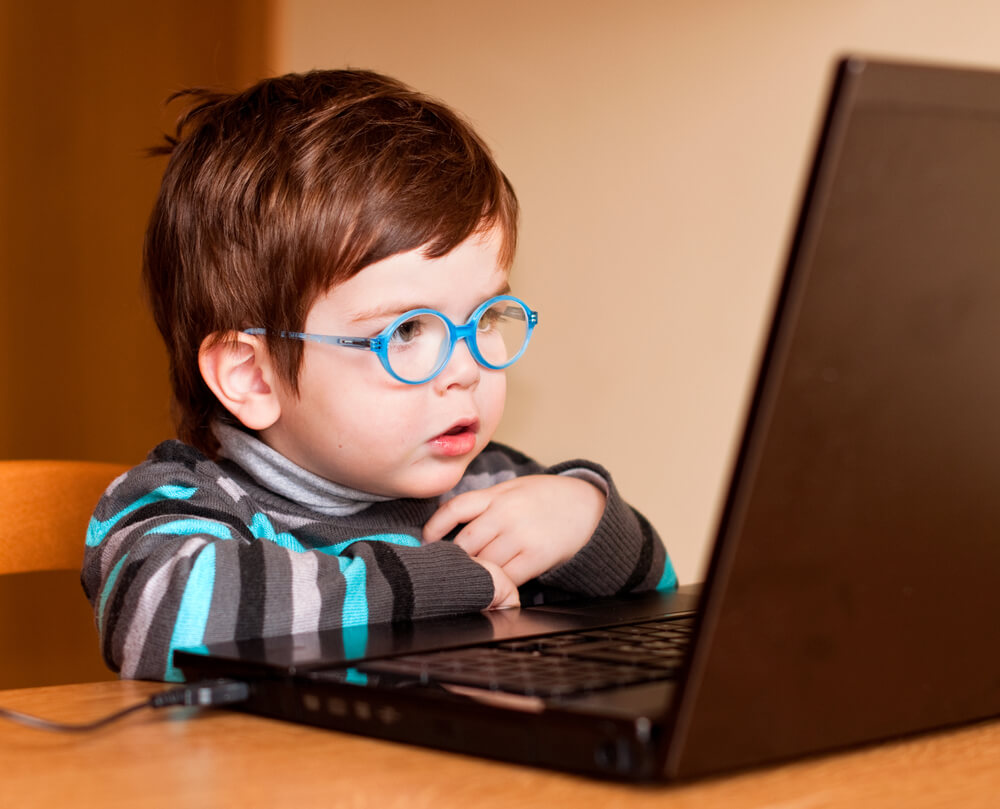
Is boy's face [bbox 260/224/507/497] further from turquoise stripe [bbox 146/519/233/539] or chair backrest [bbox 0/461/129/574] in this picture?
Answer: chair backrest [bbox 0/461/129/574]

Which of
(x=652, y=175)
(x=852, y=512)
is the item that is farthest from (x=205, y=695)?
(x=652, y=175)

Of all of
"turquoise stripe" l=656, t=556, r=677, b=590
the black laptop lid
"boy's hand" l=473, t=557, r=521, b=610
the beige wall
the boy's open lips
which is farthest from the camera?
the beige wall

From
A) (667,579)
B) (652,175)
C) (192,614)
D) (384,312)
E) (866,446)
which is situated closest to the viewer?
(866,446)

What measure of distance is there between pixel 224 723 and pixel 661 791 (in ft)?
0.79

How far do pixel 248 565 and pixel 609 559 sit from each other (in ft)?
1.41

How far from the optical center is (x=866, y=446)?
42cm

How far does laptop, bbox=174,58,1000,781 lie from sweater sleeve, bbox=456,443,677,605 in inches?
21.6

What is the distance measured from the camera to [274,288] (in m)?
1.00

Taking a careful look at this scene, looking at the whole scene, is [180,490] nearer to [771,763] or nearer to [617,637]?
[617,637]

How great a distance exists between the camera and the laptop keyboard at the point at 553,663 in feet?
1.76

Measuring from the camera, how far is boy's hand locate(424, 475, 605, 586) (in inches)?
41.3

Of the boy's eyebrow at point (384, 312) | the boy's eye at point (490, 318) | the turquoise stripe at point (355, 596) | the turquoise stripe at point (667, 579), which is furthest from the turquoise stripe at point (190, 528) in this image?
the turquoise stripe at point (667, 579)

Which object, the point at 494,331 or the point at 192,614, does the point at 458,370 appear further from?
the point at 192,614

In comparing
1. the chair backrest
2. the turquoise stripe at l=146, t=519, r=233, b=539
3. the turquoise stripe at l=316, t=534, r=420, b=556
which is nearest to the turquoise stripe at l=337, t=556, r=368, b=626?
the turquoise stripe at l=146, t=519, r=233, b=539
